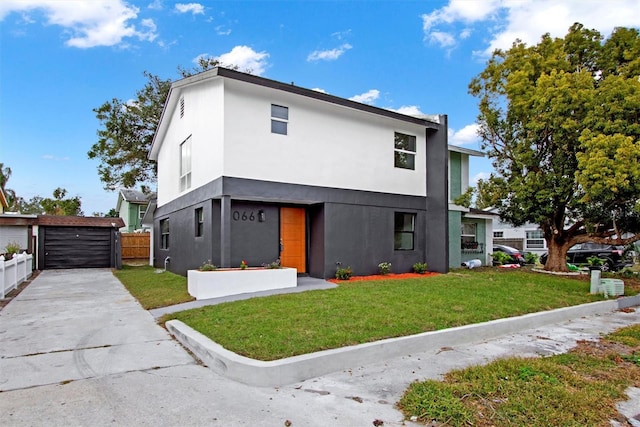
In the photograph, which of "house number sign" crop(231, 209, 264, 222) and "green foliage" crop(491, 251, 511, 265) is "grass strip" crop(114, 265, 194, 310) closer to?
"house number sign" crop(231, 209, 264, 222)

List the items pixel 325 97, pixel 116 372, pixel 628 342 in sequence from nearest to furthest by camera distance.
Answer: pixel 116 372
pixel 628 342
pixel 325 97

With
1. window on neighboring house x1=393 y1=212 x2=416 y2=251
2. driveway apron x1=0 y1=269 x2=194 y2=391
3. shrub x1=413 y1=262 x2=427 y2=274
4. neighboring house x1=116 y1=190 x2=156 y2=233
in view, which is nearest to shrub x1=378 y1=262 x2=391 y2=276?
window on neighboring house x1=393 y1=212 x2=416 y2=251

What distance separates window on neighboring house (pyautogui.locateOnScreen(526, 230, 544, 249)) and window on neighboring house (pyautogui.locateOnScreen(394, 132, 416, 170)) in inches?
932

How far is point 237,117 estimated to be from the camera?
10125 millimetres

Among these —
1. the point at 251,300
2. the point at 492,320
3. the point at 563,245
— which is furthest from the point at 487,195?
the point at 251,300

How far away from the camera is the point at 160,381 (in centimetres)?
418

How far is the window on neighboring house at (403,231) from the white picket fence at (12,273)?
10669 millimetres

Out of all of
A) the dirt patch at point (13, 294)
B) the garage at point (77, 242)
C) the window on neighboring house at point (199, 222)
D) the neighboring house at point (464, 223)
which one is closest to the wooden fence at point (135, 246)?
the garage at point (77, 242)

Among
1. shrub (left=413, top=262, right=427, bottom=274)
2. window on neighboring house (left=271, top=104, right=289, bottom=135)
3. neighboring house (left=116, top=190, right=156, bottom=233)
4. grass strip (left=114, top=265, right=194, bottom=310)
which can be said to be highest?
window on neighboring house (left=271, top=104, right=289, bottom=135)

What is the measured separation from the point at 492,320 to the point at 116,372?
574 centimetres

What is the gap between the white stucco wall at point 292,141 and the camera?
399 inches

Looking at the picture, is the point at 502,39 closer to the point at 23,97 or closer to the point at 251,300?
the point at 251,300

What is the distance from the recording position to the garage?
17.9m

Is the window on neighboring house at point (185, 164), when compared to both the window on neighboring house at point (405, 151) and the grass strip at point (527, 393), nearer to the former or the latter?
the window on neighboring house at point (405, 151)
